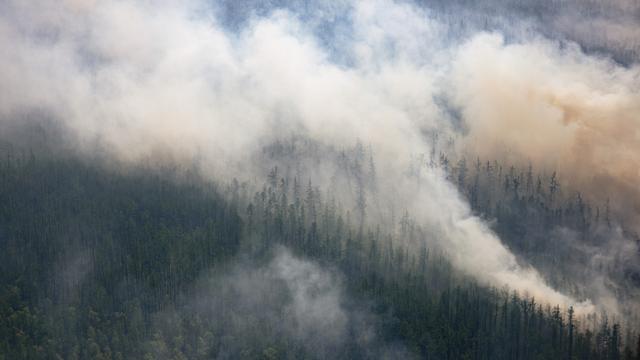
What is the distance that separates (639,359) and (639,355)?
570 mm

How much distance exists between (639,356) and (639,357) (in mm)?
244

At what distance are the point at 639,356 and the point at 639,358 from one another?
49 centimetres

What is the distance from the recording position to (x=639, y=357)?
81625mm

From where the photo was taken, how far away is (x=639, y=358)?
8181 cm

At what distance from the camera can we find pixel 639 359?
8188cm

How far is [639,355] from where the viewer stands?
81.6 meters

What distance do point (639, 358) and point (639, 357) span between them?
24 centimetres

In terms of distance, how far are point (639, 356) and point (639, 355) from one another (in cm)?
15

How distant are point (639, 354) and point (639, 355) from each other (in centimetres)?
27

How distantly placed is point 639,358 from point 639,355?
440 mm

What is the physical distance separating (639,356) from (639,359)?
2.00ft

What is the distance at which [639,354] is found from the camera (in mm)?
81812
